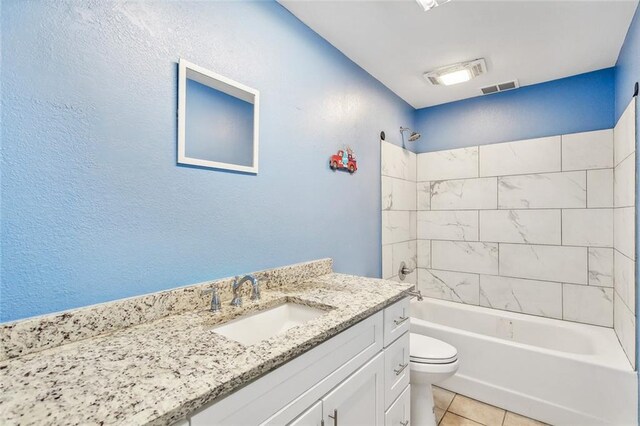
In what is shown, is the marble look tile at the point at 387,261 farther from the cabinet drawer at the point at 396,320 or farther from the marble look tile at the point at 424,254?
the cabinet drawer at the point at 396,320

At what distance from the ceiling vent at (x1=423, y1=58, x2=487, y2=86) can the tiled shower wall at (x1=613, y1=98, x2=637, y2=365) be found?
3.02 ft

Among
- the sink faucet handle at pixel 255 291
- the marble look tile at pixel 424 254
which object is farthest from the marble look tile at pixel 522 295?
the sink faucet handle at pixel 255 291

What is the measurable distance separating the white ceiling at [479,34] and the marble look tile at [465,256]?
4.78 feet

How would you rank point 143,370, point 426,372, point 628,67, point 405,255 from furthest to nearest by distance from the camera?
point 405,255, point 628,67, point 426,372, point 143,370

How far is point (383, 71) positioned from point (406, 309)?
178 centimetres

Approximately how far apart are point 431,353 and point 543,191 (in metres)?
1.71

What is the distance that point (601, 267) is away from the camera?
2234mm

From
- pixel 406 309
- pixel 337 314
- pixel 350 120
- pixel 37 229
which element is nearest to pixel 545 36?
pixel 350 120

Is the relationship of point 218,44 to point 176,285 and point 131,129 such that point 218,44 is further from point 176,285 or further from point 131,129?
point 176,285

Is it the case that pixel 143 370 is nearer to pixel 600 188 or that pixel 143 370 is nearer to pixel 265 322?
pixel 265 322

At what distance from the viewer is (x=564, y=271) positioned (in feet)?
7.80

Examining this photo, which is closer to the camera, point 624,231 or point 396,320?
point 396,320

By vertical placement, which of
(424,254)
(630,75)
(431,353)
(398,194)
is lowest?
(431,353)

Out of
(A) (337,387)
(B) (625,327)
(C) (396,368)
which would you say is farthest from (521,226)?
(A) (337,387)
